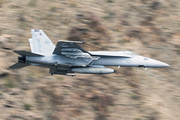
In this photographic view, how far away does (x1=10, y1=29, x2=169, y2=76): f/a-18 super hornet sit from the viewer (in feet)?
68.4

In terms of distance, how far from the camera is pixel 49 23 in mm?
29328

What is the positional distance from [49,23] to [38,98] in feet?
30.6

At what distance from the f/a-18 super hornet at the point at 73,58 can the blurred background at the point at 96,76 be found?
408cm

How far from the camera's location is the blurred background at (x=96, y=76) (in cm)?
2473

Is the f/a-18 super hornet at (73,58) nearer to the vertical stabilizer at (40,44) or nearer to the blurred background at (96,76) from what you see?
the vertical stabilizer at (40,44)

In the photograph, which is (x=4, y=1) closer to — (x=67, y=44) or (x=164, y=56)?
(x=67, y=44)

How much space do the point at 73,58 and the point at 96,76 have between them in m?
5.60

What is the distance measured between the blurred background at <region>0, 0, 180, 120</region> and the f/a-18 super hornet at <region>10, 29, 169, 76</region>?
4082mm

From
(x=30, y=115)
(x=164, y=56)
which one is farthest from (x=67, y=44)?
(x=164, y=56)

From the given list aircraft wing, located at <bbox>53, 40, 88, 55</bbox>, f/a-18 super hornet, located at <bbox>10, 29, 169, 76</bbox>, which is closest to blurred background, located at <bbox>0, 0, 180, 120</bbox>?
f/a-18 super hornet, located at <bbox>10, 29, 169, 76</bbox>

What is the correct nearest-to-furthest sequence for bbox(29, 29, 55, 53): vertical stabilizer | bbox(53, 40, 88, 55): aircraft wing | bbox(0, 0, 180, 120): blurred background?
bbox(53, 40, 88, 55): aircraft wing
bbox(29, 29, 55, 53): vertical stabilizer
bbox(0, 0, 180, 120): blurred background

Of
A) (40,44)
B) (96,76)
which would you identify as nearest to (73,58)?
(40,44)

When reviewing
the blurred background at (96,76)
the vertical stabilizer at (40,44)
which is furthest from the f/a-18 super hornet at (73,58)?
the blurred background at (96,76)

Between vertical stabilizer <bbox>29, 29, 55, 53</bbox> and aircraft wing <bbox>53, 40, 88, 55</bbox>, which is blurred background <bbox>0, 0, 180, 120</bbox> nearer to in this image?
vertical stabilizer <bbox>29, 29, 55, 53</bbox>
